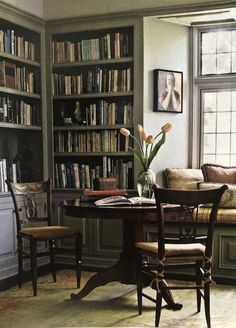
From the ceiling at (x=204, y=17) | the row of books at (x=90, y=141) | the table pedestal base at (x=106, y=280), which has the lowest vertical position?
the table pedestal base at (x=106, y=280)

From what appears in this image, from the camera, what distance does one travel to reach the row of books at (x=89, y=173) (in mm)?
4875

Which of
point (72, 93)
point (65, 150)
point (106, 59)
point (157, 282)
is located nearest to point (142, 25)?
point (106, 59)

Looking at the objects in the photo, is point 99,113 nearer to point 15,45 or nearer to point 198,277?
point 15,45

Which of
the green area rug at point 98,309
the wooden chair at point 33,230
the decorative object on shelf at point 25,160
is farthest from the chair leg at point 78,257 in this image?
the decorative object on shelf at point 25,160

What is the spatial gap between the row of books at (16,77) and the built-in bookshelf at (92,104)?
0.28 metres

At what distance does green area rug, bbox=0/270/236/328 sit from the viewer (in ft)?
10.8

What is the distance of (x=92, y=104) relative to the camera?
504 centimetres

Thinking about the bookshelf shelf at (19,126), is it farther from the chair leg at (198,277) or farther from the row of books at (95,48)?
the chair leg at (198,277)

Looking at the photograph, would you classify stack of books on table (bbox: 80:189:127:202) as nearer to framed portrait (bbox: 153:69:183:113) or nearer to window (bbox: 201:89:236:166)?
framed portrait (bbox: 153:69:183:113)

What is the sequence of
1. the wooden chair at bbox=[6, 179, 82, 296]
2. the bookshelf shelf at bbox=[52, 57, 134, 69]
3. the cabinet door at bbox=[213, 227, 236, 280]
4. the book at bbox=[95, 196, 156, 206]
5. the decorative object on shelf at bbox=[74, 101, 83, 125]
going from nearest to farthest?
the book at bbox=[95, 196, 156, 206] < the wooden chair at bbox=[6, 179, 82, 296] < the cabinet door at bbox=[213, 227, 236, 280] < the bookshelf shelf at bbox=[52, 57, 134, 69] < the decorative object on shelf at bbox=[74, 101, 83, 125]

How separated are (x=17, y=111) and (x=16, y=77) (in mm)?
324

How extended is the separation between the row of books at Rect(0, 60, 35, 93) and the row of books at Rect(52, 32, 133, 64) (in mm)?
367

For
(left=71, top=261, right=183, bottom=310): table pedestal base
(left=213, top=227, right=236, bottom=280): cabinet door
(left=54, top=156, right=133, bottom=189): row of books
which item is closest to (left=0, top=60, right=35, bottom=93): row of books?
(left=54, top=156, right=133, bottom=189): row of books

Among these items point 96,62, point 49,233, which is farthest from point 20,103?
point 49,233
